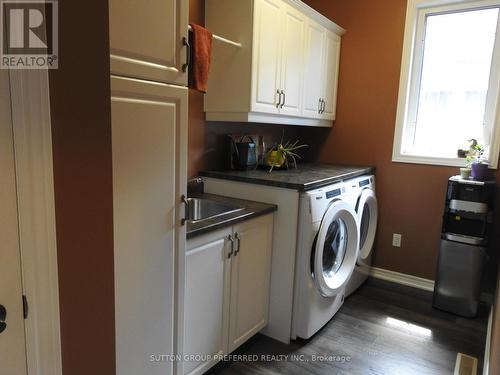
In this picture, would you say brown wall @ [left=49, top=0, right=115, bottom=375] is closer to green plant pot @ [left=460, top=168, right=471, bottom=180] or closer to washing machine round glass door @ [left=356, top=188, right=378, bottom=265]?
washing machine round glass door @ [left=356, top=188, right=378, bottom=265]

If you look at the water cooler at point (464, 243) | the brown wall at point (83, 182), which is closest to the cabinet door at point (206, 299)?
the brown wall at point (83, 182)

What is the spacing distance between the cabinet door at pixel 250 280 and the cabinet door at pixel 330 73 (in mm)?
1542

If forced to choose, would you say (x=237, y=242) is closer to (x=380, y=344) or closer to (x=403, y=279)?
(x=380, y=344)

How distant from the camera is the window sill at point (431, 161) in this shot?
9.58 ft

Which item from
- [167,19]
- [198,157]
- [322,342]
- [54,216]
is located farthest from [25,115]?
[322,342]

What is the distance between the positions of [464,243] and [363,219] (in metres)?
A: 0.78

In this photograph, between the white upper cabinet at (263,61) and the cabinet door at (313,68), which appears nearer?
the white upper cabinet at (263,61)

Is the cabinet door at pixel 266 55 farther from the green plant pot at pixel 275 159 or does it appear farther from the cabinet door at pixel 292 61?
the green plant pot at pixel 275 159

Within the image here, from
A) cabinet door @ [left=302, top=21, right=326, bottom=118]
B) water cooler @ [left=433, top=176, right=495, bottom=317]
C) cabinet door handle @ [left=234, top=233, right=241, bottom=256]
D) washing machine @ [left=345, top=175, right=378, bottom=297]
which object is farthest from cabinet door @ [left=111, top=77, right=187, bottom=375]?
water cooler @ [left=433, top=176, right=495, bottom=317]

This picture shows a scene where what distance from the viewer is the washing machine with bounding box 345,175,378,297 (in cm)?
276

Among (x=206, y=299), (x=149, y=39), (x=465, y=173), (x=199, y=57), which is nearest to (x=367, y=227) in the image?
(x=465, y=173)

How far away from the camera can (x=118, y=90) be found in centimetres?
106

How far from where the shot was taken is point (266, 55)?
7.79 feet

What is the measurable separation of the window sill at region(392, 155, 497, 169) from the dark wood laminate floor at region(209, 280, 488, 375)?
3.74 feet
